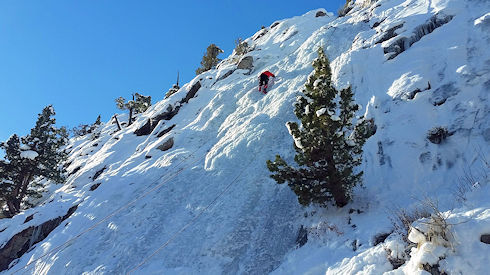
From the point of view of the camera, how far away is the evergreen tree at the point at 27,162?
73.8 feet

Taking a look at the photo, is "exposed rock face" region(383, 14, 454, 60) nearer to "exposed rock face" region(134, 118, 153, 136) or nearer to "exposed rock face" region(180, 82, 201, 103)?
"exposed rock face" region(180, 82, 201, 103)

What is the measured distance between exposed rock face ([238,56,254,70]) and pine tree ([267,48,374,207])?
19.5 metres

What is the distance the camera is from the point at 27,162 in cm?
2328

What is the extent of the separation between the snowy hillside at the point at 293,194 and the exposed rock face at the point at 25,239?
0.06m

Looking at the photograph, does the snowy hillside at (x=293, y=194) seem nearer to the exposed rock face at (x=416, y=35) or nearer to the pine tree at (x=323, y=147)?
the exposed rock face at (x=416, y=35)

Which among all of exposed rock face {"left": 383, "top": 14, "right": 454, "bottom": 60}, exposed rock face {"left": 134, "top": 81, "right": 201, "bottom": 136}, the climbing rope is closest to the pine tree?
the climbing rope

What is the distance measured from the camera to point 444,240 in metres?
5.31

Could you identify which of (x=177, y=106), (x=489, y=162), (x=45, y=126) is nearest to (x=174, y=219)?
(x=489, y=162)

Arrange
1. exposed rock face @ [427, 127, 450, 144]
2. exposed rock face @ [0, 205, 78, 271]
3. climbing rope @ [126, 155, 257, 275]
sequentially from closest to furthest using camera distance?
exposed rock face @ [427, 127, 450, 144] → climbing rope @ [126, 155, 257, 275] → exposed rock face @ [0, 205, 78, 271]

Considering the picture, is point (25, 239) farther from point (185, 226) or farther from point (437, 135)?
point (437, 135)

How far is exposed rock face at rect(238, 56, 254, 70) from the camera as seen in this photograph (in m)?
28.8

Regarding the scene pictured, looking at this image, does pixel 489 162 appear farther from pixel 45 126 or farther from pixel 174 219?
pixel 45 126

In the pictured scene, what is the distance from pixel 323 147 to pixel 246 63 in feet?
69.8

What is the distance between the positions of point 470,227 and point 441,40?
37.6 feet
